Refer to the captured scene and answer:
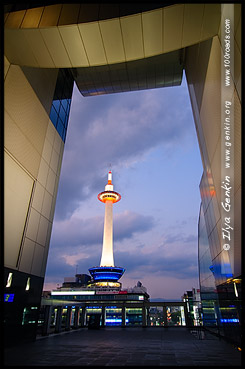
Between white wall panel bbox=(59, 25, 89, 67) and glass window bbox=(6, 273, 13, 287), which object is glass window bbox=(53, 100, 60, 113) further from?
glass window bbox=(6, 273, 13, 287)

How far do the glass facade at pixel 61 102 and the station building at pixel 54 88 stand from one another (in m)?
0.41

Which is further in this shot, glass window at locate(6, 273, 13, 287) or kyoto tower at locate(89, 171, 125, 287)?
kyoto tower at locate(89, 171, 125, 287)

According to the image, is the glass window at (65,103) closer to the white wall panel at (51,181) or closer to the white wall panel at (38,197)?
the white wall panel at (51,181)

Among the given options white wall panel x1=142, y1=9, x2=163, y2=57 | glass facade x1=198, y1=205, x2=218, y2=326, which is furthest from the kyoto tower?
white wall panel x1=142, y1=9, x2=163, y2=57

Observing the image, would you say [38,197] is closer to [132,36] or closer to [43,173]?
[43,173]

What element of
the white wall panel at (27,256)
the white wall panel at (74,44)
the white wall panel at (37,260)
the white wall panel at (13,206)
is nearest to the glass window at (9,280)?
the white wall panel at (13,206)

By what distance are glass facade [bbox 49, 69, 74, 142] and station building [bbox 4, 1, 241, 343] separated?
407 mm

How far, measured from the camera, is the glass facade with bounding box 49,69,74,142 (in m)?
18.5

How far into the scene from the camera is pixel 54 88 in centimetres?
1853

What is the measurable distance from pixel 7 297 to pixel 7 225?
4.04 metres

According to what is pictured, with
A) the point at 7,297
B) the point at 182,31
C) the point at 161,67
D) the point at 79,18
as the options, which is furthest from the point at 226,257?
the point at 161,67

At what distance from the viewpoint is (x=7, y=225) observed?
40.8 ft

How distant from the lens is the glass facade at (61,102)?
18484 mm

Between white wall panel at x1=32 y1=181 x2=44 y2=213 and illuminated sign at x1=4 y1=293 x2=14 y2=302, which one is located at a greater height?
white wall panel at x1=32 y1=181 x2=44 y2=213
